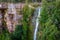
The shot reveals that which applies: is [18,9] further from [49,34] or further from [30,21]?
[49,34]

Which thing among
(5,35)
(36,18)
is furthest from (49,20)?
(5,35)

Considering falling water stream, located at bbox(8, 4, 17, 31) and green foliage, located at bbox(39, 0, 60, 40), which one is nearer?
green foliage, located at bbox(39, 0, 60, 40)

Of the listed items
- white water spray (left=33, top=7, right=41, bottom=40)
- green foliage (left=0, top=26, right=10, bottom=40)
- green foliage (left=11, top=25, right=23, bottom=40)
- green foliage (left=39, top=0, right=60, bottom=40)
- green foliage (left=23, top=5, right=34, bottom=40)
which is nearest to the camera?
green foliage (left=39, top=0, right=60, bottom=40)

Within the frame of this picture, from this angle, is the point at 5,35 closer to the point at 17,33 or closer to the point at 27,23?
the point at 17,33

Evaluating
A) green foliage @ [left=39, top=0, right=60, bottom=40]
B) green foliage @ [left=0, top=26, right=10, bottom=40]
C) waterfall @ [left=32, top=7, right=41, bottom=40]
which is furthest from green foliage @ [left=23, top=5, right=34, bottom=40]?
green foliage @ [left=39, top=0, right=60, bottom=40]

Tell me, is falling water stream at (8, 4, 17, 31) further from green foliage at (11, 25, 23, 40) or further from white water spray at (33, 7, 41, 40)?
white water spray at (33, 7, 41, 40)

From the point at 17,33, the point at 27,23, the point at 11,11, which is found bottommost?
the point at 17,33

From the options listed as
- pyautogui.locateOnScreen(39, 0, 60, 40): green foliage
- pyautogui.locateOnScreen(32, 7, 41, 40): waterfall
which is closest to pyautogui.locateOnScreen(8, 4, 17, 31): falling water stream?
pyautogui.locateOnScreen(32, 7, 41, 40): waterfall

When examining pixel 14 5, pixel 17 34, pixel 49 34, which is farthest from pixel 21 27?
pixel 49 34

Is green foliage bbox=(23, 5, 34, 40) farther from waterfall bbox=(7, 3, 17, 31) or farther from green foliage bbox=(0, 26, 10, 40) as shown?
green foliage bbox=(0, 26, 10, 40)

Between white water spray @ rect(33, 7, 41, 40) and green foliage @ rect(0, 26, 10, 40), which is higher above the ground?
white water spray @ rect(33, 7, 41, 40)

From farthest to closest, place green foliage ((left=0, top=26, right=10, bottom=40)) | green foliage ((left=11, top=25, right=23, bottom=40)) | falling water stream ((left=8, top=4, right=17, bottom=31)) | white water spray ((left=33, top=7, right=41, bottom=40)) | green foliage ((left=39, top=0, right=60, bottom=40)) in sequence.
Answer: falling water stream ((left=8, top=4, right=17, bottom=31))
green foliage ((left=0, top=26, right=10, bottom=40))
green foliage ((left=11, top=25, right=23, bottom=40))
white water spray ((left=33, top=7, right=41, bottom=40))
green foliage ((left=39, top=0, right=60, bottom=40))
